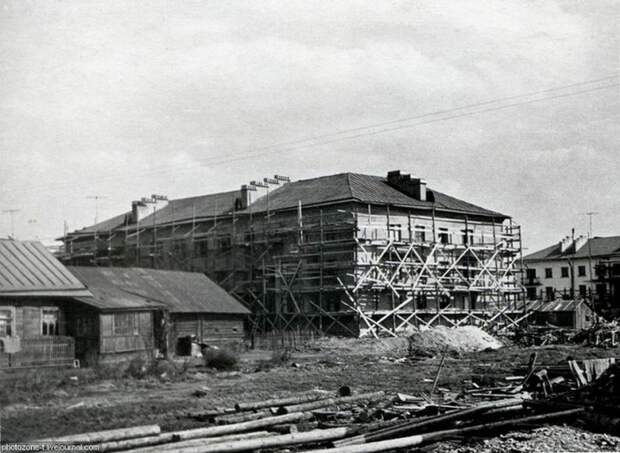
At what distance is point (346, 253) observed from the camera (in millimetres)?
48562

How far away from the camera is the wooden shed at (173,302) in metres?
33.6

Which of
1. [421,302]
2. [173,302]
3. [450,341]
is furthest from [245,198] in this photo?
[450,341]

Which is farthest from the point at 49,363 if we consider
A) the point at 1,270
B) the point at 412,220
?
the point at 412,220

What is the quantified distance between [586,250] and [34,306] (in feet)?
226

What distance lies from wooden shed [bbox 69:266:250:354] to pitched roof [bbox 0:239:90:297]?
200cm

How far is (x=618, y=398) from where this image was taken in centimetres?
1703

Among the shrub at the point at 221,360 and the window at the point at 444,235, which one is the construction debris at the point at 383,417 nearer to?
the shrub at the point at 221,360

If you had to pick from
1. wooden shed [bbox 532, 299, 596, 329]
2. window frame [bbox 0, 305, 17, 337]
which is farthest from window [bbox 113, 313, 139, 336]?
wooden shed [bbox 532, 299, 596, 329]

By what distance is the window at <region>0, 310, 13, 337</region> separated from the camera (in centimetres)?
2677

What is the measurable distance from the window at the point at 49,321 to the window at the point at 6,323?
1551 millimetres

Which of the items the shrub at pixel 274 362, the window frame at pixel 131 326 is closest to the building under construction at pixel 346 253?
the window frame at pixel 131 326

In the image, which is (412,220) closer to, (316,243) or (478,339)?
(316,243)

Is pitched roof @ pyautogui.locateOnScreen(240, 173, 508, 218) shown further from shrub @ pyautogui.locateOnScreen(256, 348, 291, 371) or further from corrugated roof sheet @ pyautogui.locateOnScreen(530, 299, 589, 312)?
shrub @ pyautogui.locateOnScreen(256, 348, 291, 371)

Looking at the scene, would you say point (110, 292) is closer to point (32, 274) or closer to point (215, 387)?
point (32, 274)
